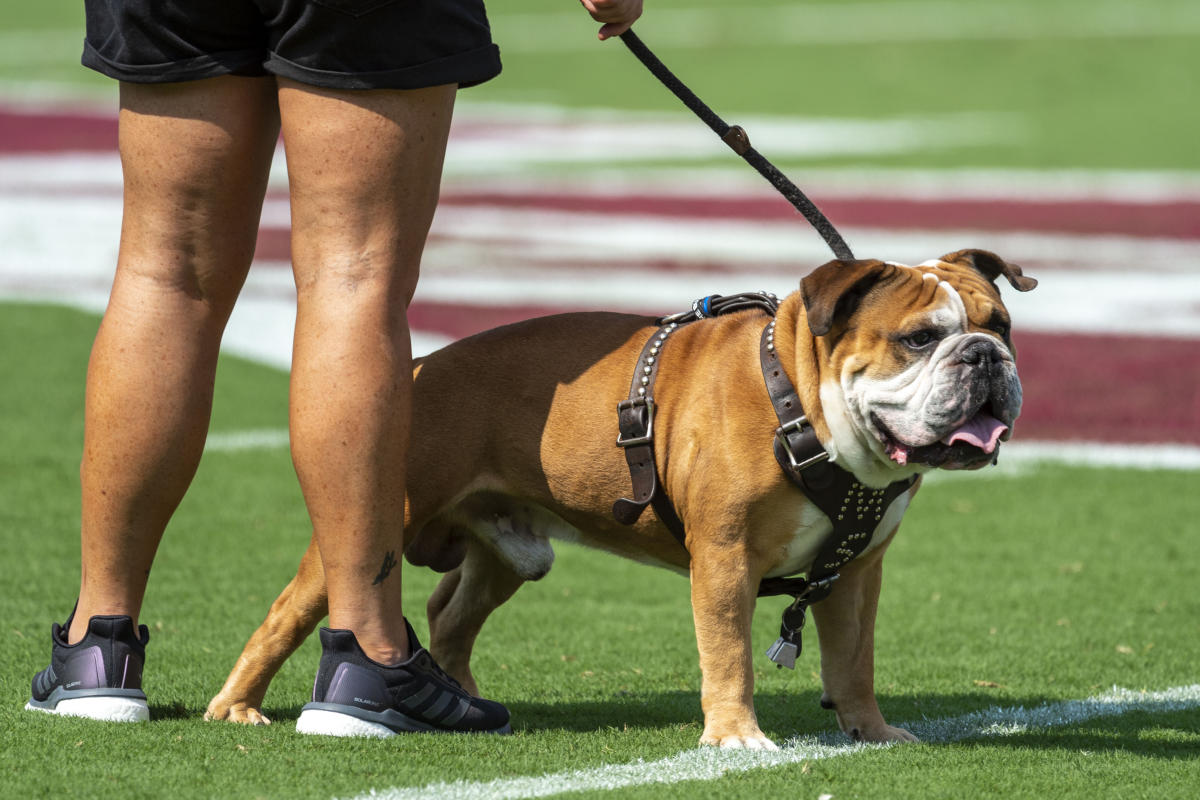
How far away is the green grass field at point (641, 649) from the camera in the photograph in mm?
3352

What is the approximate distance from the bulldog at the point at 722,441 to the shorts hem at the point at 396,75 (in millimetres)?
718

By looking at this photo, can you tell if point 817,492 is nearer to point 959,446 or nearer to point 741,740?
point 959,446

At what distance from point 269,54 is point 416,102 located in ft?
1.04

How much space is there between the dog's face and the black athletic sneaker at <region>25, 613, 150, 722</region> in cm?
156

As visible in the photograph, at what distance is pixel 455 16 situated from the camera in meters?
3.48

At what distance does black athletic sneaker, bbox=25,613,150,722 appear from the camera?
360 centimetres

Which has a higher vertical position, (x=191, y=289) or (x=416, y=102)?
Answer: (x=416, y=102)

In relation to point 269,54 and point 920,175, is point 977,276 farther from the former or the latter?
point 920,175

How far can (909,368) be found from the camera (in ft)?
11.7

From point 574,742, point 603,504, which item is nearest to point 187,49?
point 603,504

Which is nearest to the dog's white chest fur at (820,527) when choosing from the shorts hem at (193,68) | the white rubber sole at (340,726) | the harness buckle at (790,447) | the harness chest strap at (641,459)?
the harness buckle at (790,447)

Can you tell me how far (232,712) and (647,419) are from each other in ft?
3.64

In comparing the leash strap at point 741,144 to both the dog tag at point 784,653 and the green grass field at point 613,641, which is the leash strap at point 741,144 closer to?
the dog tag at point 784,653

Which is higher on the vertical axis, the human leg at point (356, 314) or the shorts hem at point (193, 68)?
the shorts hem at point (193, 68)
